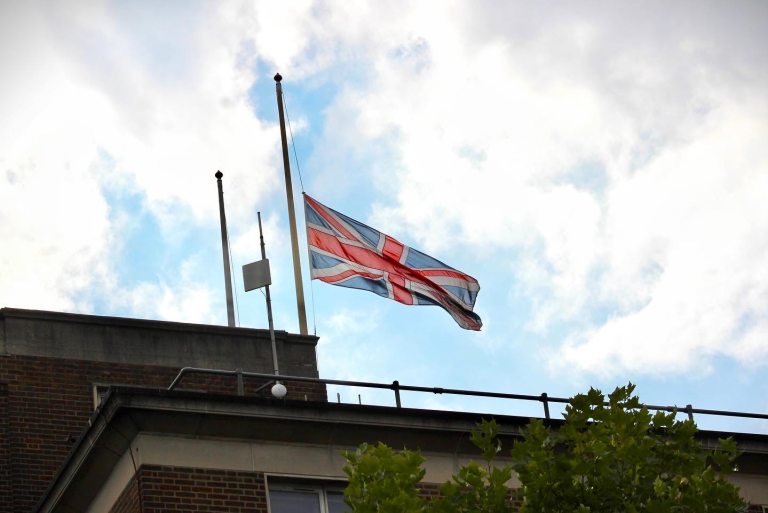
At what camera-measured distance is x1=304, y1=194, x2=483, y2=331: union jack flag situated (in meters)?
27.7

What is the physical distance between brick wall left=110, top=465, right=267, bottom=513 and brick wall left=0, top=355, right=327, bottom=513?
6.26m

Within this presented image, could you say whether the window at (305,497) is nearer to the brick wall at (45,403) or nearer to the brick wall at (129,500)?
the brick wall at (129,500)

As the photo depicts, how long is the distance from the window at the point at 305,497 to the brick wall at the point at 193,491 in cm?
31

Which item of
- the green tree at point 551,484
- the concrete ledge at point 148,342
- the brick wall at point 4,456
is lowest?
the green tree at point 551,484

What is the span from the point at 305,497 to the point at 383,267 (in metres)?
7.84

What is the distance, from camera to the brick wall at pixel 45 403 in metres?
26.3

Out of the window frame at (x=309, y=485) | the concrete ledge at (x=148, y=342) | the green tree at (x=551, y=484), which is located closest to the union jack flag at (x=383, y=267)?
the concrete ledge at (x=148, y=342)

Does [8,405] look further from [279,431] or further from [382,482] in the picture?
[382,482]

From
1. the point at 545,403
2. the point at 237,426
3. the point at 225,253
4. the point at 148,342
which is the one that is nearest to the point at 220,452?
the point at 237,426

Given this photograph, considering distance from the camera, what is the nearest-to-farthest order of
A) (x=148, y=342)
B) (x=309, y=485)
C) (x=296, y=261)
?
1. (x=309, y=485)
2. (x=148, y=342)
3. (x=296, y=261)

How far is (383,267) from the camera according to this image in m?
28.0

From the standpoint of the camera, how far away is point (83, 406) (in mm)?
27422

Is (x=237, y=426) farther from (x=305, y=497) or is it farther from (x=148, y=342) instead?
(x=148, y=342)

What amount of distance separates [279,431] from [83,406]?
24.8ft
